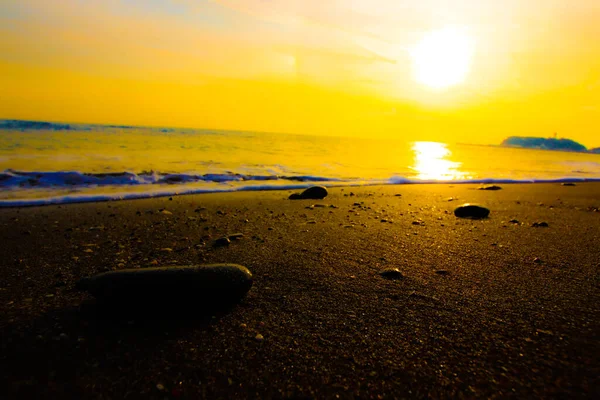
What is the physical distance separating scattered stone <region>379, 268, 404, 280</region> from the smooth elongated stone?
4.58 feet

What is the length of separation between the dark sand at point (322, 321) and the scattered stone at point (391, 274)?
0.07 m

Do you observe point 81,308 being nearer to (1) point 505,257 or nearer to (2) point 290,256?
(2) point 290,256

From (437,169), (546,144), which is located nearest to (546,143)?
(546,144)

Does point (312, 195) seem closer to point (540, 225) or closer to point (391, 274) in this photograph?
point (540, 225)

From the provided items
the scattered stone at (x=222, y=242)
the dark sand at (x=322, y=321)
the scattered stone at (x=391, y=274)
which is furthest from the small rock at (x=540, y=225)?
the scattered stone at (x=222, y=242)

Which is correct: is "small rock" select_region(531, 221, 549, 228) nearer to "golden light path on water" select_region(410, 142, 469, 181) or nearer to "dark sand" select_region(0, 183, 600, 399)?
"dark sand" select_region(0, 183, 600, 399)

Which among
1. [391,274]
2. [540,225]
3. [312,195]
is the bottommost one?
[391,274]

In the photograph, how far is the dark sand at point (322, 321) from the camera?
71.2 inches

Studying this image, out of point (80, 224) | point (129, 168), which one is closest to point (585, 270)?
point (80, 224)

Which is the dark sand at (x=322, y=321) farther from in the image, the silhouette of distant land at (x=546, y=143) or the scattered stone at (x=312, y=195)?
the silhouette of distant land at (x=546, y=143)

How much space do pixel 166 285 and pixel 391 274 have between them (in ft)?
6.50

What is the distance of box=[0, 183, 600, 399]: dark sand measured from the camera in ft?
5.94

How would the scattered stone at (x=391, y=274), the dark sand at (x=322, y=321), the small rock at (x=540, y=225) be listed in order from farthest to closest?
the small rock at (x=540, y=225) → the scattered stone at (x=391, y=274) → the dark sand at (x=322, y=321)

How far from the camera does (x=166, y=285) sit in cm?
244
